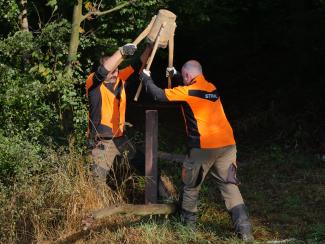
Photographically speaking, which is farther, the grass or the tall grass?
the tall grass

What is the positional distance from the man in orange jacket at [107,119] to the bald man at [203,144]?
0.83 metres

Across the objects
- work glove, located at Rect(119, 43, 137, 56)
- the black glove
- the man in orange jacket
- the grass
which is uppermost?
work glove, located at Rect(119, 43, 137, 56)

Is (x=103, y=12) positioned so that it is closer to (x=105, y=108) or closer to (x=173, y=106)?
(x=173, y=106)

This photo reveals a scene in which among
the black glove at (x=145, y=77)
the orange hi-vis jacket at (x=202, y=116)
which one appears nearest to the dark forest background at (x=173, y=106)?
the orange hi-vis jacket at (x=202, y=116)

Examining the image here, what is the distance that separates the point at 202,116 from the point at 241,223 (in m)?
1.16

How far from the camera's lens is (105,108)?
6.71 meters

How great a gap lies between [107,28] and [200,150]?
4058mm

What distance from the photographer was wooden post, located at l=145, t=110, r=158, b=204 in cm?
658

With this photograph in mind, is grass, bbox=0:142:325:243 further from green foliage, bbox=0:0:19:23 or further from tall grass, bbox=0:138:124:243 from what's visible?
green foliage, bbox=0:0:19:23

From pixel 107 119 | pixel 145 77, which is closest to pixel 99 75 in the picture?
pixel 107 119

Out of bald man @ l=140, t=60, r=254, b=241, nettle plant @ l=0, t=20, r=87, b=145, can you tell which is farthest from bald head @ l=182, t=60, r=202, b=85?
nettle plant @ l=0, t=20, r=87, b=145

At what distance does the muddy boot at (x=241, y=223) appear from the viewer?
19.0 ft

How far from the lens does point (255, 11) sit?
41.2 ft

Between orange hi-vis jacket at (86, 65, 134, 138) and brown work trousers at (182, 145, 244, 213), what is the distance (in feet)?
3.78
